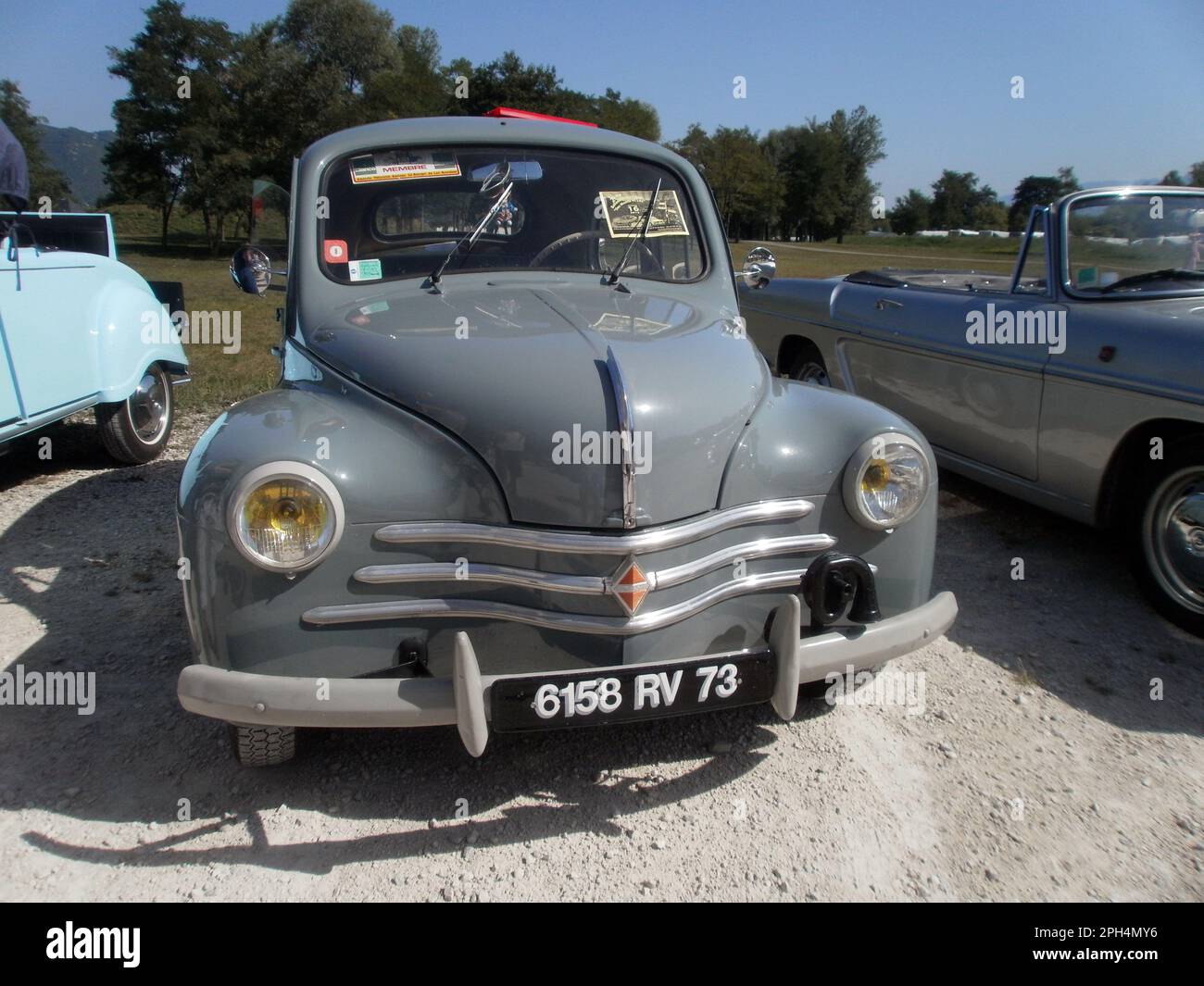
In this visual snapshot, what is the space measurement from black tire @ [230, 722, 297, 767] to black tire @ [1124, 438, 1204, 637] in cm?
328

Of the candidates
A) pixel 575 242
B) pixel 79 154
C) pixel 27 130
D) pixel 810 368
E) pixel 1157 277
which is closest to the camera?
pixel 575 242

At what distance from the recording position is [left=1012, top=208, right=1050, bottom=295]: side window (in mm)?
4180

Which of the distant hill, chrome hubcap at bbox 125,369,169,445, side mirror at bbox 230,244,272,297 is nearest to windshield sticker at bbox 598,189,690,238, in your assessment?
side mirror at bbox 230,244,272,297

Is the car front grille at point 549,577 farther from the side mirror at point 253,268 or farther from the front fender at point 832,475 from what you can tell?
the side mirror at point 253,268

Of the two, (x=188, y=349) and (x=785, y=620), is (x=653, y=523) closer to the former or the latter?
(x=785, y=620)

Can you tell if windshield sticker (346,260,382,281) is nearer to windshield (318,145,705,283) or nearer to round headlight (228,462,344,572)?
windshield (318,145,705,283)

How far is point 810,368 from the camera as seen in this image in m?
5.74

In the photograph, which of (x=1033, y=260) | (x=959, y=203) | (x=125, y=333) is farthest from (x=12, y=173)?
(x=959, y=203)

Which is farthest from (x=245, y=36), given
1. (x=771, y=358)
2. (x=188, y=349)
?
(x=771, y=358)

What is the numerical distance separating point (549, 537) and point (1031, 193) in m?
4.93

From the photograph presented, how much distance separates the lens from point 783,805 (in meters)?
2.43

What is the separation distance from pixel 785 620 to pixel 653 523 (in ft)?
1.37

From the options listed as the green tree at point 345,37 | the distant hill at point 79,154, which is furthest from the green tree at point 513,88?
the distant hill at point 79,154

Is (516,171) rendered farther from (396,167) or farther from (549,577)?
(549,577)
